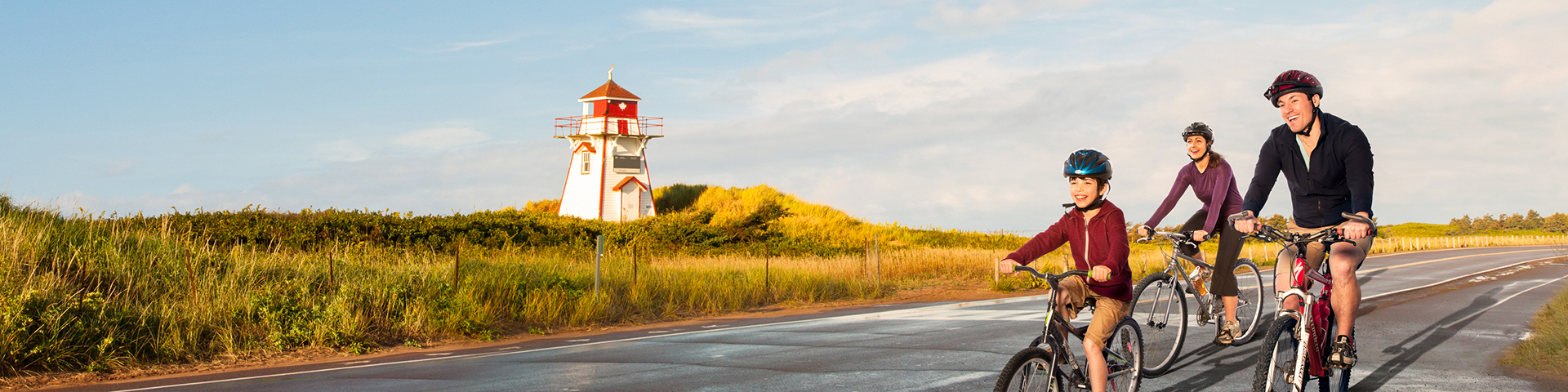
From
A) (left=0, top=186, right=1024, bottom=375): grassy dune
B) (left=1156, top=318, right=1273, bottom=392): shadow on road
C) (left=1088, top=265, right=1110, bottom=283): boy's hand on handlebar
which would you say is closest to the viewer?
(left=1088, top=265, right=1110, bottom=283): boy's hand on handlebar

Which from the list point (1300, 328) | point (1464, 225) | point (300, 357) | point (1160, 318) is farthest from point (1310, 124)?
point (1464, 225)

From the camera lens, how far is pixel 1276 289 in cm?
548

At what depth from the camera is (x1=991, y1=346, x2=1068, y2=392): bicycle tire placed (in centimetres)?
449

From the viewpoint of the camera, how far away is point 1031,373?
466 centimetres

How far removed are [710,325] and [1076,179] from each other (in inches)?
371

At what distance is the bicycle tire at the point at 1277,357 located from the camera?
5.07 meters

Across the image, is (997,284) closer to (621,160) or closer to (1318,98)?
(1318,98)

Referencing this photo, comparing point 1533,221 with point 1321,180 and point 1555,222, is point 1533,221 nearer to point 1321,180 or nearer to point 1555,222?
point 1555,222

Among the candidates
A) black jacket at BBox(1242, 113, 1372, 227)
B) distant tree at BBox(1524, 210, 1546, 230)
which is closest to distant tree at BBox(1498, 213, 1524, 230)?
distant tree at BBox(1524, 210, 1546, 230)

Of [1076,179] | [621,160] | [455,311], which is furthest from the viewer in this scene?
[621,160]

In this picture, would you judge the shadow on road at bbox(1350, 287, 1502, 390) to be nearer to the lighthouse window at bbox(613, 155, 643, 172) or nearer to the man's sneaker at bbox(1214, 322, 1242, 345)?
the man's sneaker at bbox(1214, 322, 1242, 345)

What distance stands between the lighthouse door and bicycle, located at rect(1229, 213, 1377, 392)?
163ft

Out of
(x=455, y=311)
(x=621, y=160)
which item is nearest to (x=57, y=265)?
(x=455, y=311)

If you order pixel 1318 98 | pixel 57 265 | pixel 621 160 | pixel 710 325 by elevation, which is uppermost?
pixel 621 160
